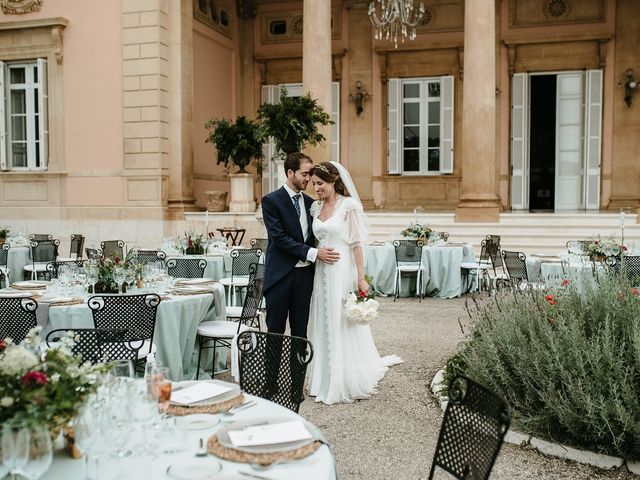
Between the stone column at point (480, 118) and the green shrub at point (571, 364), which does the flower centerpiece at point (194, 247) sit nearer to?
the green shrub at point (571, 364)

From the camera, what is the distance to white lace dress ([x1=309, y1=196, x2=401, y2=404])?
4.93 meters

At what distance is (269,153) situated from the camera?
672 inches

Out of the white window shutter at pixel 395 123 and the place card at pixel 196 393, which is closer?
the place card at pixel 196 393

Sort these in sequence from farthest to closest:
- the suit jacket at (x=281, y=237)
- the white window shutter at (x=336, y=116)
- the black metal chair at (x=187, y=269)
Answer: the white window shutter at (x=336, y=116), the black metal chair at (x=187, y=269), the suit jacket at (x=281, y=237)

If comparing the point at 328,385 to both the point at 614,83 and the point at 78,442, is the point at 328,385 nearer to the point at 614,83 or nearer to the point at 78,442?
the point at 78,442

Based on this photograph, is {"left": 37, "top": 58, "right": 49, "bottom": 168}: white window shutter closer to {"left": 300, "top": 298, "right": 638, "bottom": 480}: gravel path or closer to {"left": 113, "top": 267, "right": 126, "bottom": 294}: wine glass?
{"left": 300, "top": 298, "right": 638, "bottom": 480}: gravel path

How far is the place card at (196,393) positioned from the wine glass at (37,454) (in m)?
0.82

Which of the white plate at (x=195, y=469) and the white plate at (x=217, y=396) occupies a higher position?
the white plate at (x=217, y=396)

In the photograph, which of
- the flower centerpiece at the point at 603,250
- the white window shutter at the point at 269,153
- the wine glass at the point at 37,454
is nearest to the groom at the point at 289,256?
the wine glass at the point at 37,454

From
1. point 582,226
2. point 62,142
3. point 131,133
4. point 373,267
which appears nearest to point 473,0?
point 582,226

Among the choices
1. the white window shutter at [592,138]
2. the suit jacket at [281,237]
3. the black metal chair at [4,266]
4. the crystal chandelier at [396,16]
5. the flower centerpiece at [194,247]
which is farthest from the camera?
the white window shutter at [592,138]

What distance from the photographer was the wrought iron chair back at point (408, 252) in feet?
32.2

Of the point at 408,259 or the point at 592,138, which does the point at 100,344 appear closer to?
the point at 408,259

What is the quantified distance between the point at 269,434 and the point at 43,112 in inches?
534
